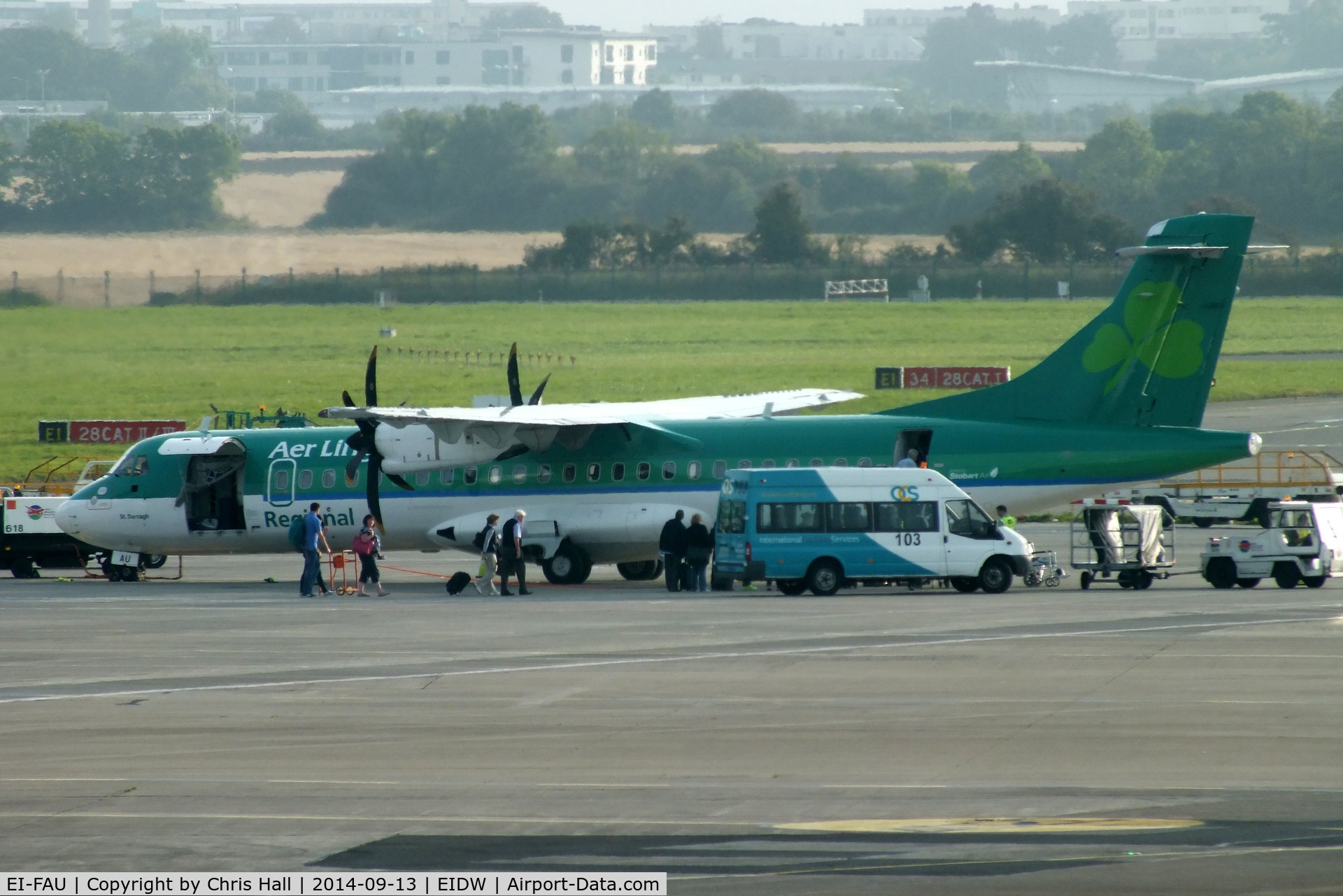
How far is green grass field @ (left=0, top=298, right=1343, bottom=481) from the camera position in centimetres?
5675

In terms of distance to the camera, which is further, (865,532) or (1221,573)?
(1221,573)

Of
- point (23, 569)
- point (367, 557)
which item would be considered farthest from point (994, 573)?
point (23, 569)

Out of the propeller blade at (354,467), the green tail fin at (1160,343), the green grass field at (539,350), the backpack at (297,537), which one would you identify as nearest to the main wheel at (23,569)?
the backpack at (297,537)

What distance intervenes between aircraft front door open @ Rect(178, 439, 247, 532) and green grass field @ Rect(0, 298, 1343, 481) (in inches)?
624

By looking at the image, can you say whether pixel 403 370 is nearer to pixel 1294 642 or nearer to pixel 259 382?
pixel 259 382

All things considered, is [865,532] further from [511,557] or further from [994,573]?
[511,557]

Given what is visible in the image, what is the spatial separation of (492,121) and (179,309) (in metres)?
29.5

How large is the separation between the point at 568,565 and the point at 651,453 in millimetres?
2660

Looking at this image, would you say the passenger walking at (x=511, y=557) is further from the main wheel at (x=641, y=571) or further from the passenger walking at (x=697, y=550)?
the main wheel at (x=641, y=571)

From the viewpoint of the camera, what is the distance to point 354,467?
3203 centimetres

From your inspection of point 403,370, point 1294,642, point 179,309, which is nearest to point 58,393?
point 179,309

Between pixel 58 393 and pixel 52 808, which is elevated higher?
pixel 58 393

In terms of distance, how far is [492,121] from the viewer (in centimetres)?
8850

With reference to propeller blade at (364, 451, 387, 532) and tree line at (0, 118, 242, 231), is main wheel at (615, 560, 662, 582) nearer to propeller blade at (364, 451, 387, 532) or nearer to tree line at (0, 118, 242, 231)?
propeller blade at (364, 451, 387, 532)
